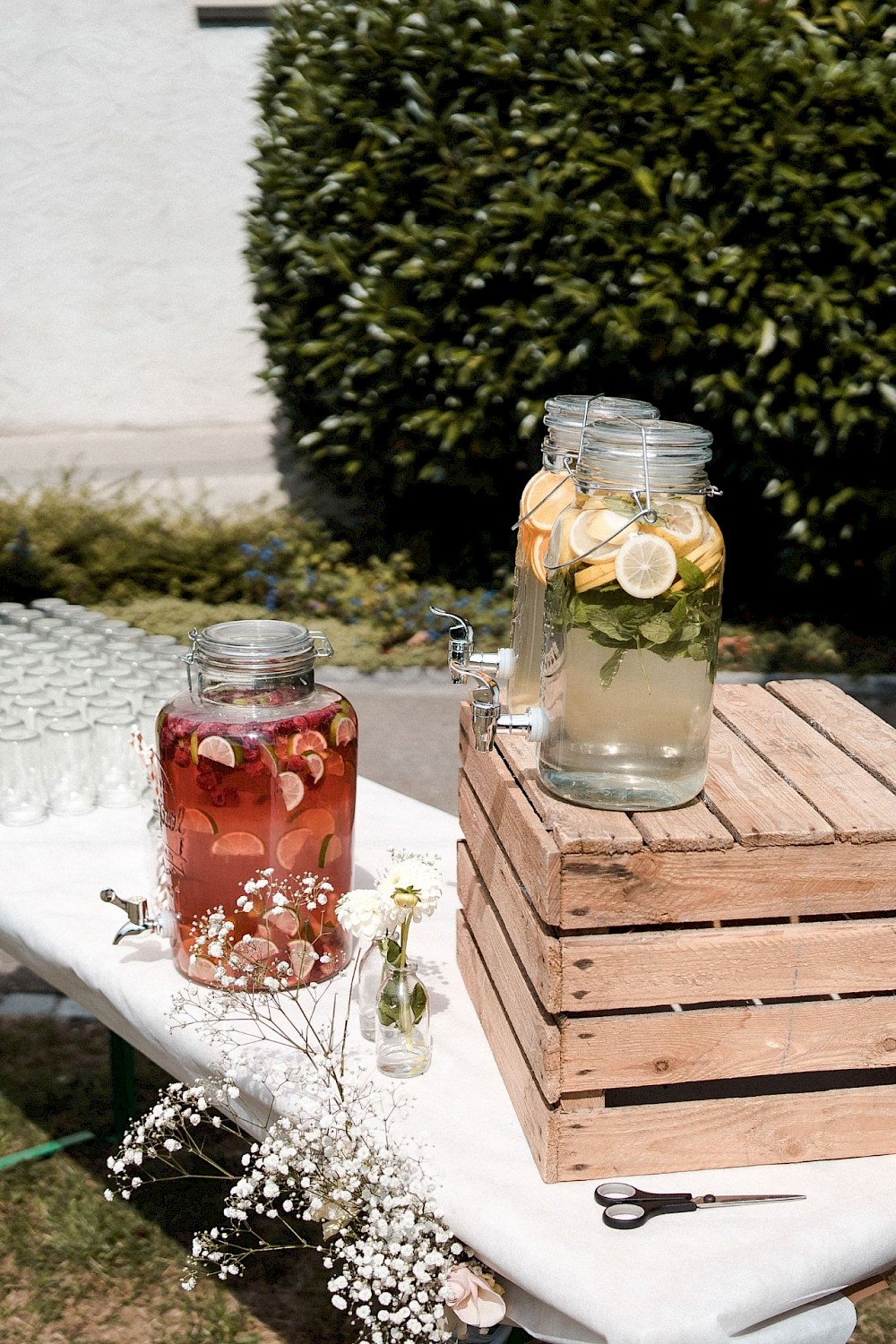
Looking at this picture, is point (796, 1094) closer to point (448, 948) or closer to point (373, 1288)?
point (373, 1288)

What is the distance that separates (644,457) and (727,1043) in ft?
2.02

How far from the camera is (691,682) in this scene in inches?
56.6

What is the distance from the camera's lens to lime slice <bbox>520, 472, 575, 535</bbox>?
1.66 meters

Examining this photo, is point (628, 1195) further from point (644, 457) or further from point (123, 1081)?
point (123, 1081)

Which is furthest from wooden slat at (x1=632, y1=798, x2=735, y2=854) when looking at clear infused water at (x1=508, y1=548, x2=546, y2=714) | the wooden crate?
clear infused water at (x1=508, y1=548, x2=546, y2=714)

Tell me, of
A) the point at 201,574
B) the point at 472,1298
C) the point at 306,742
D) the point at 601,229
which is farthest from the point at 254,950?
the point at 201,574

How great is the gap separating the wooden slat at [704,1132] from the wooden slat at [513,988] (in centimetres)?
4

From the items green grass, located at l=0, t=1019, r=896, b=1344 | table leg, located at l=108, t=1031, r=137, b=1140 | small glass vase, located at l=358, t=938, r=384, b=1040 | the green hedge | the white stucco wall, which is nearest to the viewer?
small glass vase, located at l=358, t=938, r=384, b=1040

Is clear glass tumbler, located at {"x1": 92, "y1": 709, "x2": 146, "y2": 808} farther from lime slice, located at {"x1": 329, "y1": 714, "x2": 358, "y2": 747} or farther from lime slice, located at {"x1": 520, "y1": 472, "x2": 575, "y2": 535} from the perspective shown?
lime slice, located at {"x1": 520, "y1": 472, "x2": 575, "y2": 535}

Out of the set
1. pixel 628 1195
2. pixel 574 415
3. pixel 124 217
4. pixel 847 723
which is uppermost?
pixel 124 217

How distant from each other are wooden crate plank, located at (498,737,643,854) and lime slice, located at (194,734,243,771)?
34 centimetres

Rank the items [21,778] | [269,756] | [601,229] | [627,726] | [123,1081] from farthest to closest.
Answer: [601,229]
[123,1081]
[21,778]
[269,756]
[627,726]

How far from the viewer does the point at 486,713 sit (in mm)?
1585

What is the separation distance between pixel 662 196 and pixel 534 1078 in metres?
4.72
